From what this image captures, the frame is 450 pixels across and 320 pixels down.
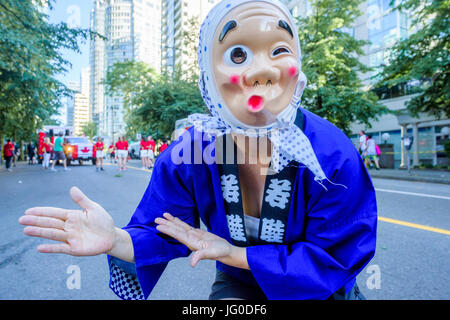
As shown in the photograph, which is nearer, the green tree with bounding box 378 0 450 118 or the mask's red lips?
the mask's red lips

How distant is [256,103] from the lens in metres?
0.95

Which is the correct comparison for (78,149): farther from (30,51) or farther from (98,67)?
(98,67)

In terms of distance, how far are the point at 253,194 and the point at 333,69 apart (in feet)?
45.9

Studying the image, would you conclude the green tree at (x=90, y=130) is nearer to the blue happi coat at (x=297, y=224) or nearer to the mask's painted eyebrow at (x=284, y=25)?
the blue happi coat at (x=297, y=224)

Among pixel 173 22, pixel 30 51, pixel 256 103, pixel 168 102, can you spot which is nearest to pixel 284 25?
pixel 256 103

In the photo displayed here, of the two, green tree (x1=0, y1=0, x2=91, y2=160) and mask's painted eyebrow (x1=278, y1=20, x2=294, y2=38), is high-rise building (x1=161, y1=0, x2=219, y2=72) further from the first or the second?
mask's painted eyebrow (x1=278, y1=20, x2=294, y2=38)

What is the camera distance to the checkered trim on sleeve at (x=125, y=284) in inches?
47.1

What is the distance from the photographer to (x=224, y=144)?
1.17 meters

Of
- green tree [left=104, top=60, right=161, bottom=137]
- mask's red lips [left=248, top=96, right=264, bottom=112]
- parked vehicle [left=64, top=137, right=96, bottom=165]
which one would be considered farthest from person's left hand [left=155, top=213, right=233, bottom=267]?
green tree [left=104, top=60, right=161, bottom=137]

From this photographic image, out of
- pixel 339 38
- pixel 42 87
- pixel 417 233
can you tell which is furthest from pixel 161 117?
pixel 417 233

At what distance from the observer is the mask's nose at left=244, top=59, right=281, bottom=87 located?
939 millimetres

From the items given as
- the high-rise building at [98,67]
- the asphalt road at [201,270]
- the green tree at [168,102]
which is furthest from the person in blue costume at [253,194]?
the high-rise building at [98,67]
